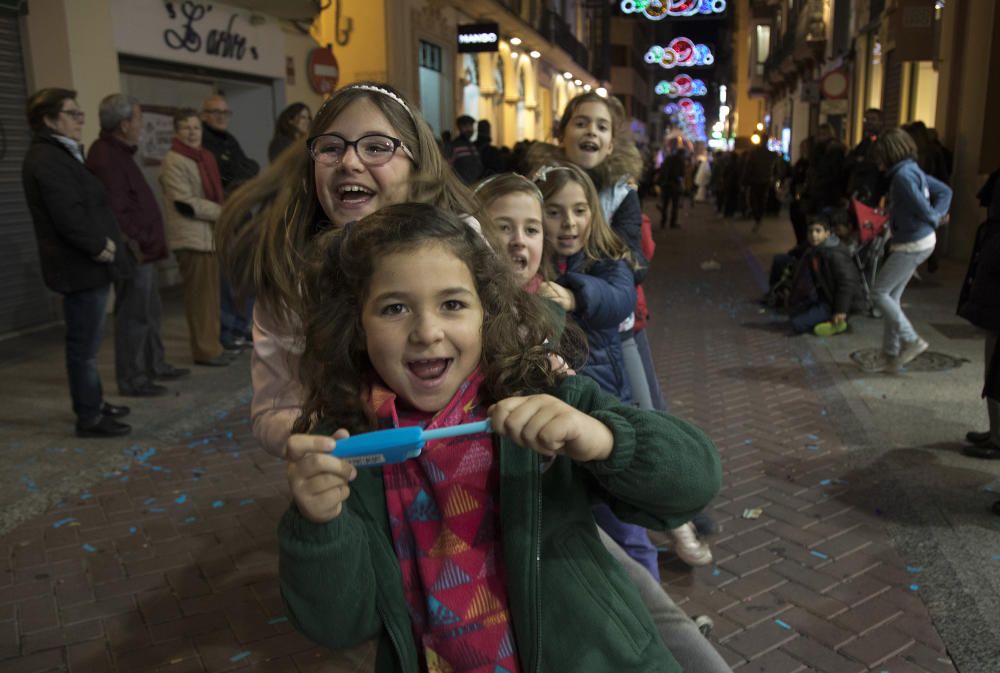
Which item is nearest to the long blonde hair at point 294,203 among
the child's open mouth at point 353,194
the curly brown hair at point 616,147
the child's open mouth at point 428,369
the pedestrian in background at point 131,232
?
the child's open mouth at point 353,194

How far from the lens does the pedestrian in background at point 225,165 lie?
8250 mm

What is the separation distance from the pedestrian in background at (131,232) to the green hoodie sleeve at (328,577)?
210 inches

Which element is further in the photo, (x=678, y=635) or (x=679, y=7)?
(x=679, y=7)

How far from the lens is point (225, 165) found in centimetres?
840

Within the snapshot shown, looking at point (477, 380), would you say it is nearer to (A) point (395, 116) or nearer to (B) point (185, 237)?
(A) point (395, 116)

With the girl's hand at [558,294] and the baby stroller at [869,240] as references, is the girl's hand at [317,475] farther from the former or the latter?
the baby stroller at [869,240]

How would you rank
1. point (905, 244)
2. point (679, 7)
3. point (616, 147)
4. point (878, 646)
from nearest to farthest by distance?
point (878, 646) → point (616, 147) → point (905, 244) → point (679, 7)

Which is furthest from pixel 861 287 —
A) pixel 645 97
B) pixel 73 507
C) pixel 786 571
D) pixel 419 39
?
pixel 645 97

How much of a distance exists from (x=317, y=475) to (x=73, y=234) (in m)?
4.92

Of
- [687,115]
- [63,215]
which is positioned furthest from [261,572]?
[687,115]

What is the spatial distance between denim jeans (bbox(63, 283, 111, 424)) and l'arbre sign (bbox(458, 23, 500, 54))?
17100 millimetres

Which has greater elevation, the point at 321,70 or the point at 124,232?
the point at 321,70

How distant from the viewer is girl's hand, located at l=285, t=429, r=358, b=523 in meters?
1.43

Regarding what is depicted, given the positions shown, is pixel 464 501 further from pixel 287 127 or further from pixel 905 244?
pixel 287 127
